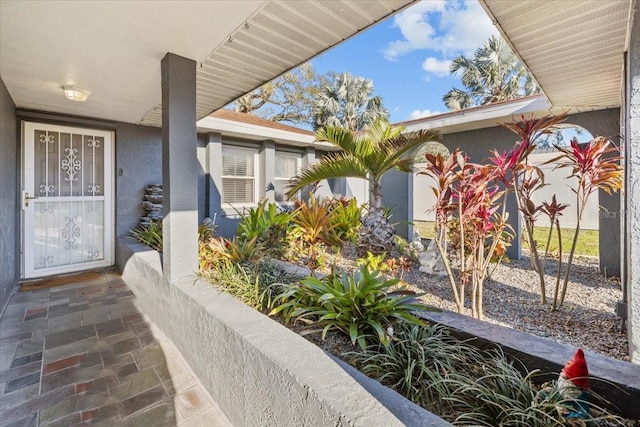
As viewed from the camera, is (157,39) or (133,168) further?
(133,168)

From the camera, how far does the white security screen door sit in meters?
4.82

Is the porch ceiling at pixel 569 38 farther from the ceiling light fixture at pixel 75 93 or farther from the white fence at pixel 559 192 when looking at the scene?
the ceiling light fixture at pixel 75 93

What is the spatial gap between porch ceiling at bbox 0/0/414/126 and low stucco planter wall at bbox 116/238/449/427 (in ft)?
7.33

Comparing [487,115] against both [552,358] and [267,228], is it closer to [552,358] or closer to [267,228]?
[267,228]

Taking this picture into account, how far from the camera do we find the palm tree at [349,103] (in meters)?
19.2

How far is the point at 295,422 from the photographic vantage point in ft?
4.64

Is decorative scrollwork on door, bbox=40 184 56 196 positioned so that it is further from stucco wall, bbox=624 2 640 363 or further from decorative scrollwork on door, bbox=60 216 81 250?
stucco wall, bbox=624 2 640 363

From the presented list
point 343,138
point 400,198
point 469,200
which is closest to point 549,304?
point 469,200

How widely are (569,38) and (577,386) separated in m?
3.05

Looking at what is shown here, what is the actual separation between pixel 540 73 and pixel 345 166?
2.74 metres

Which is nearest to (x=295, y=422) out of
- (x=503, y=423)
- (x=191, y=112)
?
(x=503, y=423)

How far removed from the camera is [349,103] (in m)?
20.5

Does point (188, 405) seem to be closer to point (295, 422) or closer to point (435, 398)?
point (295, 422)

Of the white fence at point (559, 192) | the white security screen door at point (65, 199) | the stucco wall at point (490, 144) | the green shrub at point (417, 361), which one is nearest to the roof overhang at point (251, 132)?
the white security screen door at point (65, 199)
